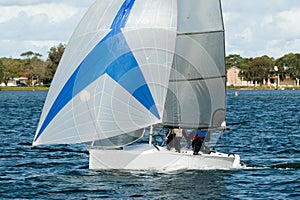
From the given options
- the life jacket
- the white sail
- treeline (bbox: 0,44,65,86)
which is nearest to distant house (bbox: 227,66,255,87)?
treeline (bbox: 0,44,65,86)

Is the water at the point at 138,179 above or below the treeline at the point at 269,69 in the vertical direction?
below

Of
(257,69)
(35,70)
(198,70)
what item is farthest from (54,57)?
(198,70)

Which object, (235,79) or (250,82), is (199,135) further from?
(250,82)

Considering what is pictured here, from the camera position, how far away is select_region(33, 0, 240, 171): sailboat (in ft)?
68.1

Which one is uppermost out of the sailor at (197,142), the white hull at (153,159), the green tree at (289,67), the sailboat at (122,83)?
the green tree at (289,67)

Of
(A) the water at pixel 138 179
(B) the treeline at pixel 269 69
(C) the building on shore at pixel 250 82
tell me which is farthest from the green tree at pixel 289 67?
(A) the water at pixel 138 179

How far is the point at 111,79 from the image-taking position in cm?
2073

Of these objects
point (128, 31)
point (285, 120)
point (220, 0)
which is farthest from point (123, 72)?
point (285, 120)

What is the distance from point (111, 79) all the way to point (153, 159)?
2.74 metres

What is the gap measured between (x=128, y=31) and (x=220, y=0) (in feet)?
10.9

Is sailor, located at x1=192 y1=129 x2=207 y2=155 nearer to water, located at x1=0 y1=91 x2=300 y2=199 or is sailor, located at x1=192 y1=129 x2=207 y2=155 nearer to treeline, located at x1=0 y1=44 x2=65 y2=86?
water, located at x1=0 y1=91 x2=300 y2=199

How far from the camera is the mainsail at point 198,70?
21.8 meters

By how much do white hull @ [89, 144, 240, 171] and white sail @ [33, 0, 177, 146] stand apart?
47 cm

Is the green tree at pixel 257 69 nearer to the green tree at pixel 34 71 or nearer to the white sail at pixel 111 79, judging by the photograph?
the green tree at pixel 34 71
